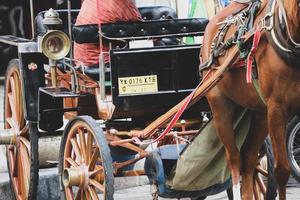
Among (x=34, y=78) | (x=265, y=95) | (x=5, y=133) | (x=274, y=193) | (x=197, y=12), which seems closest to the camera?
(x=265, y=95)

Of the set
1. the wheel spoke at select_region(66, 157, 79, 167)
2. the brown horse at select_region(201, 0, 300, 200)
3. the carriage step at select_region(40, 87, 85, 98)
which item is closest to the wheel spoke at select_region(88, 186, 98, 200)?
the wheel spoke at select_region(66, 157, 79, 167)

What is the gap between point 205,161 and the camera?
17.7ft

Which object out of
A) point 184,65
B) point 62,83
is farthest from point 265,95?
point 62,83

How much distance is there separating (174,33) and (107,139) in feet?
3.13

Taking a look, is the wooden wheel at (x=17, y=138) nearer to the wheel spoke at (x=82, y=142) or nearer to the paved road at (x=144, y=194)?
the wheel spoke at (x=82, y=142)

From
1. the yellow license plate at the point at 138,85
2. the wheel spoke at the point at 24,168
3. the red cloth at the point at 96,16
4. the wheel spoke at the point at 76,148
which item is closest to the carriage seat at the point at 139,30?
the red cloth at the point at 96,16

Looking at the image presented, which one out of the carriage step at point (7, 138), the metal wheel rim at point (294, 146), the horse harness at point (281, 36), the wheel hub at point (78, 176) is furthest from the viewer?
the metal wheel rim at point (294, 146)

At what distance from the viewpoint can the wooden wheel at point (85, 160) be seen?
5.14 m

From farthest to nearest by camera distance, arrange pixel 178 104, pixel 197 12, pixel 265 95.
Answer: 1. pixel 197 12
2. pixel 178 104
3. pixel 265 95

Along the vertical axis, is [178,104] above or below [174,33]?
below

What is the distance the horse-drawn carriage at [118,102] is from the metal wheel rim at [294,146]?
1.96 meters

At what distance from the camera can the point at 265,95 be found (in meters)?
4.52

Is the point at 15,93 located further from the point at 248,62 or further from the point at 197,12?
the point at 248,62

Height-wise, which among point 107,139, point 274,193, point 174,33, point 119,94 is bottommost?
point 274,193
